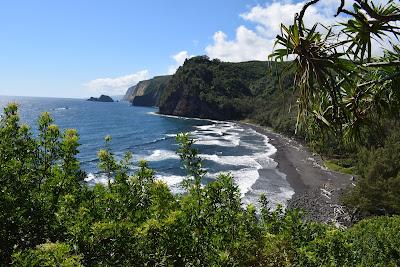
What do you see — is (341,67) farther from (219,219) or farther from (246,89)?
(246,89)

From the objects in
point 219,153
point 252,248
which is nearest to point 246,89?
point 219,153

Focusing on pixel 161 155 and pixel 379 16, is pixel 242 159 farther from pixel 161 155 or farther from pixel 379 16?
pixel 379 16

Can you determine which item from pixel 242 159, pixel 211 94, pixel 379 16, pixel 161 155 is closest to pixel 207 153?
pixel 242 159

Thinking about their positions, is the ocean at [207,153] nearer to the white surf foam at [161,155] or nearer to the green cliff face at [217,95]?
the white surf foam at [161,155]

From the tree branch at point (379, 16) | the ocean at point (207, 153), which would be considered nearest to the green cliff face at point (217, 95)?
the ocean at point (207, 153)

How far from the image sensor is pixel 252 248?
28.8ft

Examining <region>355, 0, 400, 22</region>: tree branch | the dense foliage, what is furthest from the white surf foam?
<region>355, 0, 400, 22</region>: tree branch

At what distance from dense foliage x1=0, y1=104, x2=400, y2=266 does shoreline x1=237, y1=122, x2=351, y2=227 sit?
18.6 m

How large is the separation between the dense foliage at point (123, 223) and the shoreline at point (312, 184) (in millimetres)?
18623

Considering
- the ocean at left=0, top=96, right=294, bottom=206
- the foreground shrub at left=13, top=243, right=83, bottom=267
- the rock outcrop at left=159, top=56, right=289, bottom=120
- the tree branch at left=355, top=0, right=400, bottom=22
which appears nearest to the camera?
the tree branch at left=355, top=0, right=400, bottom=22

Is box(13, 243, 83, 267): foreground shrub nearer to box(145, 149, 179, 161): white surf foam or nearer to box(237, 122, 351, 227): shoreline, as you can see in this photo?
box(237, 122, 351, 227): shoreline

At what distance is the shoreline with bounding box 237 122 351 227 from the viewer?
132ft

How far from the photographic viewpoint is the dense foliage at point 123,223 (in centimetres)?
627

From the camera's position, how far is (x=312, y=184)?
52.1 m
